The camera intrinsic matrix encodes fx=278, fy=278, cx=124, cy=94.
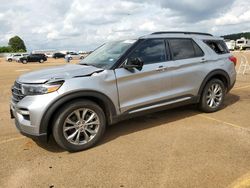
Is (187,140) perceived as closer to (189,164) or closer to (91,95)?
(189,164)

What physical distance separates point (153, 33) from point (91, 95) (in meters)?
1.88

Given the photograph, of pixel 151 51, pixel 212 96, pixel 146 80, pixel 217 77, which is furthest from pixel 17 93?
pixel 217 77

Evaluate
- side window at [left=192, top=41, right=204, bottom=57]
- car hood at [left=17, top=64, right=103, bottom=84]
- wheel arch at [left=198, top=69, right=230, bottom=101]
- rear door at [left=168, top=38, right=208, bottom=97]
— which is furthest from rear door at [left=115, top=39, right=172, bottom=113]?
wheel arch at [left=198, top=69, right=230, bottom=101]

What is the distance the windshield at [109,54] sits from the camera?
4.77 metres

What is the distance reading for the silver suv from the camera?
4.07 m

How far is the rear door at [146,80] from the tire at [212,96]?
116 cm

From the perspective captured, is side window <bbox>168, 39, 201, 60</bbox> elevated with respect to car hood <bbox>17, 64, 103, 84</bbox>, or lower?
elevated

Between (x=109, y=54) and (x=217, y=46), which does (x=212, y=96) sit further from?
(x=109, y=54)

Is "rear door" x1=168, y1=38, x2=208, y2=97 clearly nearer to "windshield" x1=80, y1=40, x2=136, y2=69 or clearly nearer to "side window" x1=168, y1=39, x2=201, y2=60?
"side window" x1=168, y1=39, x2=201, y2=60

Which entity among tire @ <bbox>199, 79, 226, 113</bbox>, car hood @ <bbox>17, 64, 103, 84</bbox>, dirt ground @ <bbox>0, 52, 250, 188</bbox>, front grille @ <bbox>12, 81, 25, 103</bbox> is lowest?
dirt ground @ <bbox>0, 52, 250, 188</bbox>

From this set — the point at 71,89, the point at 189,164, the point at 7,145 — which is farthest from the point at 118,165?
the point at 7,145

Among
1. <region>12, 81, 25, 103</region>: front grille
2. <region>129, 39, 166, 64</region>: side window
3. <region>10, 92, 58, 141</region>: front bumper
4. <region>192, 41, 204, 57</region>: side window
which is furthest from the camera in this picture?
<region>192, 41, 204, 57</region>: side window

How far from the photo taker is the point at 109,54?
201 inches

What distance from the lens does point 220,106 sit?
249 inches
